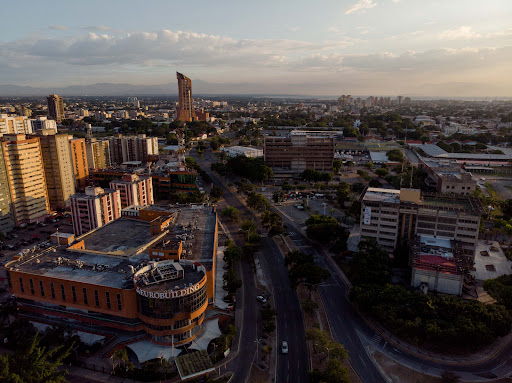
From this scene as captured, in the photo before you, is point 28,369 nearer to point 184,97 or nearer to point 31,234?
point 31,234

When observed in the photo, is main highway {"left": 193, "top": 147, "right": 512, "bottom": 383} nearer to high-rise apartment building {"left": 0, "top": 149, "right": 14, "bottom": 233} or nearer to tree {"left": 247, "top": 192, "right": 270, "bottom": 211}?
tree {"left": 247, "top": 192, "right": 270, "bottom": 211}

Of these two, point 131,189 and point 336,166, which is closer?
point 131,189

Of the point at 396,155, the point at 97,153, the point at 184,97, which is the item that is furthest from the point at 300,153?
the point at 184,97

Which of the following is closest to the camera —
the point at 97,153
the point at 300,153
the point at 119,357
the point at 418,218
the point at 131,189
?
the point at 119,357

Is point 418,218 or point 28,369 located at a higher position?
point 418,218

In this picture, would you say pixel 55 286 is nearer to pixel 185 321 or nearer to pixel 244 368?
pixel 185 321

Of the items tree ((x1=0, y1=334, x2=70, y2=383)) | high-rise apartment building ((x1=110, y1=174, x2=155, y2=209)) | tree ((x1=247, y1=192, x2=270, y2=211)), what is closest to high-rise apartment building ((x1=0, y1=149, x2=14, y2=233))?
high-rise apartment building ((x1=110, y1=174, x2=155, y2=209))

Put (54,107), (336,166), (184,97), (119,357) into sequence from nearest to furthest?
(119,357)
(336,166)
(54,107)
(184,97)
